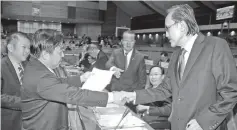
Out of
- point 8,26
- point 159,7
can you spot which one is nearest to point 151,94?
point 159,7

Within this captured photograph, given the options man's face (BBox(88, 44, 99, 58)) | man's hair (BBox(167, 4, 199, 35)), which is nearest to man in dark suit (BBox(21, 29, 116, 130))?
man's hair (BBox(167, 4, 199, 35))

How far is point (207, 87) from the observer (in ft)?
4.35

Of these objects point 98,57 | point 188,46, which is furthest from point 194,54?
point 98,57

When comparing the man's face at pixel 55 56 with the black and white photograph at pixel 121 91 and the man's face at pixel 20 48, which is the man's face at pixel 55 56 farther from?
the man's face at pixel 20 48

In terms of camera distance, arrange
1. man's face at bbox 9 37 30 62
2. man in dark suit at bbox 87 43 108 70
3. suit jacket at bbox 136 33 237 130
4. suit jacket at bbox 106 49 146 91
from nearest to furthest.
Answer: suit jacket at bbox 136 33 237 130
man's face at bbox 9 37 30 62
suit jacket at bbox 106 49 146 91
man in dark suit at bbox 87 43 108 70

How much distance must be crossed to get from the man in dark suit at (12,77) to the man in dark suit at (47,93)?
0.48m

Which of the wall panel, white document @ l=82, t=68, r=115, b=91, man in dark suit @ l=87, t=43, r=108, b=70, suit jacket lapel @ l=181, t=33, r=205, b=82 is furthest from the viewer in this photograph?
the wall panel

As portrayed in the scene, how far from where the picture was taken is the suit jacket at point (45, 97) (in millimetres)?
1305

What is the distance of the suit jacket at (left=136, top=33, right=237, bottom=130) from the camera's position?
1.25 metres

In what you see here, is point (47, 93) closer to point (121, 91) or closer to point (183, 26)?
point (121, 91)

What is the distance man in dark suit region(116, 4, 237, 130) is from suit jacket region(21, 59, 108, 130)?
32cm

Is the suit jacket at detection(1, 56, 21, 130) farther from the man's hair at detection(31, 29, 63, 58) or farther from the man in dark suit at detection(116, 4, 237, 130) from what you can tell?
the man in dark suit at detection(116, 4, 237, 130)

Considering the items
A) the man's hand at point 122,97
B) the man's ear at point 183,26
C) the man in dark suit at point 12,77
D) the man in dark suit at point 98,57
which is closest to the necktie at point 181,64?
the man's ear at point 183,26

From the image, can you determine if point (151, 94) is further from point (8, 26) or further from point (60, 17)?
point (8, 26)
